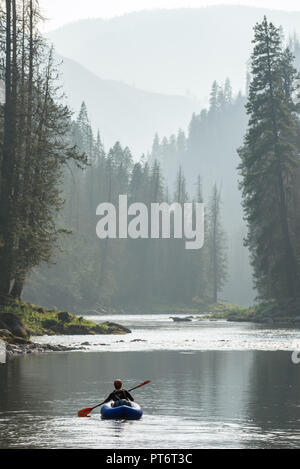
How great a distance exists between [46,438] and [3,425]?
1.48 m

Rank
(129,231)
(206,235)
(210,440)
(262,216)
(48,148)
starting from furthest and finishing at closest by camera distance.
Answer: (206,235)
(129,231)
(262,216)
(48,148)
(210,440)

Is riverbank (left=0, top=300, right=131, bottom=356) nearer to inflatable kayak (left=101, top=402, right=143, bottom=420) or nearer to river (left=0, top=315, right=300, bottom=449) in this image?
river (left=0, top=315, right=300, bottom=449)

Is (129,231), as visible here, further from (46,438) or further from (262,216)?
(46,438)

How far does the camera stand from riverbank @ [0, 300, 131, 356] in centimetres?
3247

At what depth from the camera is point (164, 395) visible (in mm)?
20516

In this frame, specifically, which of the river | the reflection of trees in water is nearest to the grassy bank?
the river

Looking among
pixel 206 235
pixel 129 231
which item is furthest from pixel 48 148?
pixel 206 235

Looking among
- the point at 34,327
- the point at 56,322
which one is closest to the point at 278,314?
the point at 56,322

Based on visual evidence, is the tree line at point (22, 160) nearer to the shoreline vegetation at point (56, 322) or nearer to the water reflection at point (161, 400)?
the shoreline vegetation at point (56, 322)

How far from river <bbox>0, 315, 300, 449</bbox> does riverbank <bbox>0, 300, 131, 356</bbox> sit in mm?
1847

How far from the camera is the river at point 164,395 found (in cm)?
1465

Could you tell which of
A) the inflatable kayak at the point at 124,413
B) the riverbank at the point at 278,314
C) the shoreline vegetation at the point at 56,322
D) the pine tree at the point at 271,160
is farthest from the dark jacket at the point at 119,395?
the pine tree at the point at 271,160

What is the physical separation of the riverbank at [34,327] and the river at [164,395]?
1847 millimetres

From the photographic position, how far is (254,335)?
136 ft
